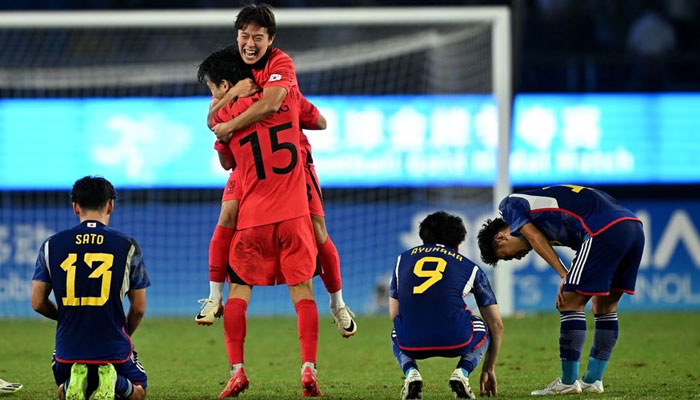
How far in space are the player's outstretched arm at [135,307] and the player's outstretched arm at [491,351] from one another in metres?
1.79

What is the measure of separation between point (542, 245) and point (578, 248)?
1.32 ft

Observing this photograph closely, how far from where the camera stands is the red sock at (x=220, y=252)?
597 centimetres

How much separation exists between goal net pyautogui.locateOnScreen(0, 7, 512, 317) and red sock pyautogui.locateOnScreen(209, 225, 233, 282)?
6.82m

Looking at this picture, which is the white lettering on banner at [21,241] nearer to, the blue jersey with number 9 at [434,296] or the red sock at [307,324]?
the red sock at [307,324]

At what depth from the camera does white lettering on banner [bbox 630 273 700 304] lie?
13484 millimetres

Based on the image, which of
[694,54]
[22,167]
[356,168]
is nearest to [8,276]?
[22,167]

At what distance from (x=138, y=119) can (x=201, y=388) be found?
6.93 metres

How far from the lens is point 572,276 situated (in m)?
5.92

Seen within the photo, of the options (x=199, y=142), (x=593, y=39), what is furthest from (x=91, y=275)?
(x=593, y=39)

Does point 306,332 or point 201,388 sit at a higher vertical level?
point 306,332

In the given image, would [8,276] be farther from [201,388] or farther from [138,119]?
[201,388]

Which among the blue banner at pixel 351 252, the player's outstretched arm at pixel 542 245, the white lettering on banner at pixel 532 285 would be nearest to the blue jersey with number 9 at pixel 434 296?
the player's outstretched arm at pixel 542 245

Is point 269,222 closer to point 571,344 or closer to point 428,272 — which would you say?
point 428,272

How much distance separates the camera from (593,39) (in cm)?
1574
